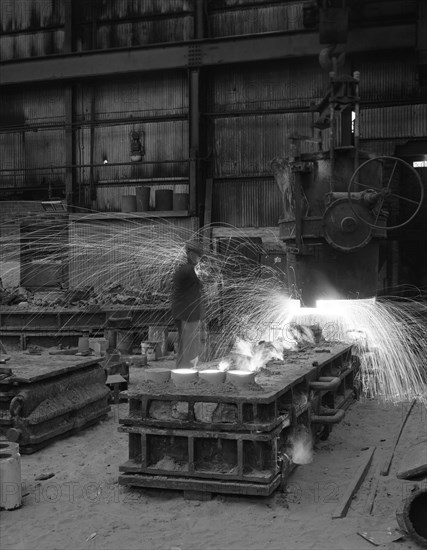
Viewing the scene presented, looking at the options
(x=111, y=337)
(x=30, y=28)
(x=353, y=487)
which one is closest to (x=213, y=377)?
(x=353, y=487)

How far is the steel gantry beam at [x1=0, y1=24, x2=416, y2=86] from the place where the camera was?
36.3 ft

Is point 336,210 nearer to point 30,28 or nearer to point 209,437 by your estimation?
point 209,437

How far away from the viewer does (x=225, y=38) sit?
11.9 meters

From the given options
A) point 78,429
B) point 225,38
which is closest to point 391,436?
point 78,429

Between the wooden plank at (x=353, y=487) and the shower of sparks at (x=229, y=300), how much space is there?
41.9 inches

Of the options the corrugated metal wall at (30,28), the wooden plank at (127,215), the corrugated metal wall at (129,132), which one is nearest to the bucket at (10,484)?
the wooden plank at (127,215)

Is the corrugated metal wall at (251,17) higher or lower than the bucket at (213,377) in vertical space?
higher

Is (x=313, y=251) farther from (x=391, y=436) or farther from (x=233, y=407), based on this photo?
(x=233, y=407)

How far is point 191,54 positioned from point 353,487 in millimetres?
9798

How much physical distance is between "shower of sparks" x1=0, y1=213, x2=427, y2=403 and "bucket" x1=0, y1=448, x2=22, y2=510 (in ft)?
5.56

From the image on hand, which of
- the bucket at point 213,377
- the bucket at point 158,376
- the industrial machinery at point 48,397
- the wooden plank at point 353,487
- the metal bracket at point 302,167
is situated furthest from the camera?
the metal bracket at point 302,167

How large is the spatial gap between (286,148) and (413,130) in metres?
2.28

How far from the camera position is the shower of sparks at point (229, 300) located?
707cm

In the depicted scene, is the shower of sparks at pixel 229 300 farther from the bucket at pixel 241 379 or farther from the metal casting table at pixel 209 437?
the metal casting table at pixel 209 437
